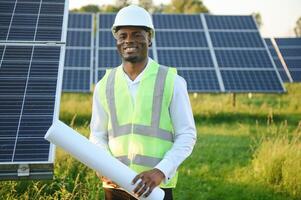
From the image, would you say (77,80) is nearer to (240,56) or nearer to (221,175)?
(240,56)

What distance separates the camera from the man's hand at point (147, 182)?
2887 millimetres

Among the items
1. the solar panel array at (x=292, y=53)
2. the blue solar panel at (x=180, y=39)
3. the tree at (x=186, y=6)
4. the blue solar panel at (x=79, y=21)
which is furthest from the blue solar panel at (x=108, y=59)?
the tree at (x=186, y=6)

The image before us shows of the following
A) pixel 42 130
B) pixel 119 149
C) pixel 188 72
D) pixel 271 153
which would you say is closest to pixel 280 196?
pixel 271 153

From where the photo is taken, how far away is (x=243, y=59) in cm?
1475

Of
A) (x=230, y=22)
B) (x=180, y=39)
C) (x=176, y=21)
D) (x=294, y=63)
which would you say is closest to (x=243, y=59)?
(x=180, y=39)

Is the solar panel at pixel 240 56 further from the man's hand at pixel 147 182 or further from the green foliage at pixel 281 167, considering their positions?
the man's hand at pixel 147 182

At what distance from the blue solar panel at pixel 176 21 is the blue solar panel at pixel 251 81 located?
9.72 ft

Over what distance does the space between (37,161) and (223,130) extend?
7204 millimetres

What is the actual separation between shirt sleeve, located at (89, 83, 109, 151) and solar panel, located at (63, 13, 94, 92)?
32.8 ft

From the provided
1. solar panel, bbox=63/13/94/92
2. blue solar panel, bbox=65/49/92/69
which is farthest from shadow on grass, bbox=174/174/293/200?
blue solar panel, bbox=65/49/92/69

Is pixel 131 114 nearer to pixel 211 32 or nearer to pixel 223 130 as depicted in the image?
pixel 223 130

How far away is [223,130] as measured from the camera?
11.1 m

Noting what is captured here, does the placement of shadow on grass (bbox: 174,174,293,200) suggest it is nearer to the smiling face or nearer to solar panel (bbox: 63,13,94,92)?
the smiling face

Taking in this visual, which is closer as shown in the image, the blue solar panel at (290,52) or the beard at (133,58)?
the beard at (133,58)
